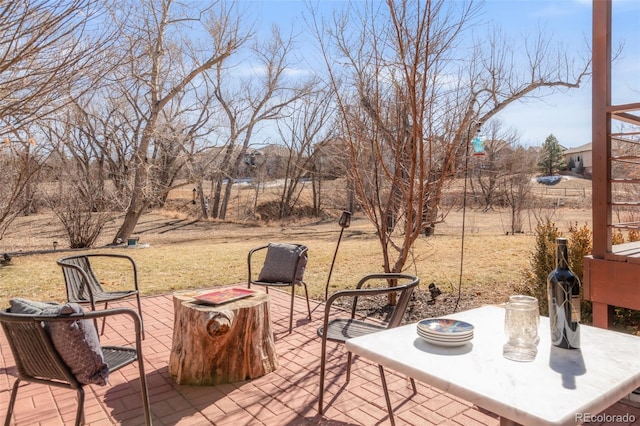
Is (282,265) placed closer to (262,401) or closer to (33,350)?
(262,401)

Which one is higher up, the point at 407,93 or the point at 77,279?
the point at 407,93

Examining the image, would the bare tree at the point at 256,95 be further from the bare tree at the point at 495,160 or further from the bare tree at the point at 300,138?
the bare tree at the point at 495,160

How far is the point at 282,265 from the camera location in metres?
3.88

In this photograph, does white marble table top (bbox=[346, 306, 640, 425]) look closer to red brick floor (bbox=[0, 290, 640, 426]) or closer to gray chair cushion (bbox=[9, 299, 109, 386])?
red brick floor (bbox=[0, 290, 640, 426])

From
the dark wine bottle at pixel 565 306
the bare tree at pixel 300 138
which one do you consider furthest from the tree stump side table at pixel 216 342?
the bare tree at pixel 300 138

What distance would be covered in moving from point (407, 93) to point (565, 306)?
97.4 inches

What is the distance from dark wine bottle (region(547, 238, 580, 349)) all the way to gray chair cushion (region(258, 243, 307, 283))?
8.19 feet

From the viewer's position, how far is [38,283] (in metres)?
5.76

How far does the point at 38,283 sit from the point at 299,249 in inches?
156

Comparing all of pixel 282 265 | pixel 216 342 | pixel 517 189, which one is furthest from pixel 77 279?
A: pixel 517 189

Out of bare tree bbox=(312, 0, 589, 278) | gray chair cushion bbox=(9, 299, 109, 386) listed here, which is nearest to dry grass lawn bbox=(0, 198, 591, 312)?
bare tree bbox=(312, 0, 589, 278)

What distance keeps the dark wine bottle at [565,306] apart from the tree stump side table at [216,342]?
1.74 metres

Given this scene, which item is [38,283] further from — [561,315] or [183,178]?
[183,178]

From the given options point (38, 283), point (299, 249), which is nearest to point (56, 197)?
point (38, 283)
